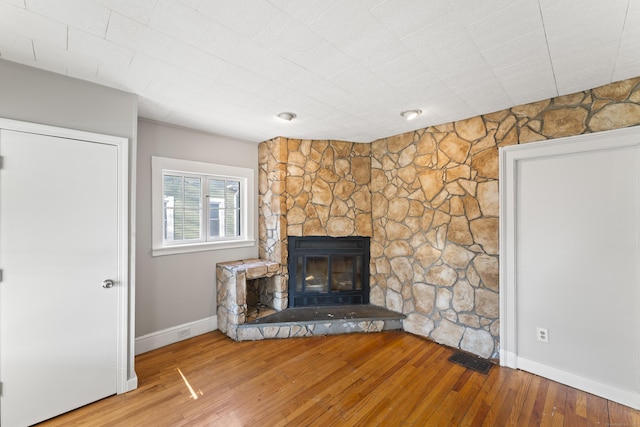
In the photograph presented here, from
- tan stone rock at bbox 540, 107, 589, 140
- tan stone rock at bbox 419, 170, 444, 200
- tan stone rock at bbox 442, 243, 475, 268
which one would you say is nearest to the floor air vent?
tan stone rock at bbox 442, 243, 475, 268

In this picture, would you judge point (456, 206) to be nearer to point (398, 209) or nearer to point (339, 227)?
point (398, 209)

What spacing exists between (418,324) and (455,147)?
2108 mm

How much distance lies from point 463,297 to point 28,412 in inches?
145

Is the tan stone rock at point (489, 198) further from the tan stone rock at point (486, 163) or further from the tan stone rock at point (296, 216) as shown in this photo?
the tan stone rock at point (296, 216)

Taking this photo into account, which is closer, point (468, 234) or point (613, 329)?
point (613, 329)

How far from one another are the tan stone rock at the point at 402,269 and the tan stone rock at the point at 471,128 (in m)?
1.58

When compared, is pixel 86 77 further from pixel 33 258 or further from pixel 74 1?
pixel 33 258

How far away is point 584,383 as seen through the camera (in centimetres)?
221

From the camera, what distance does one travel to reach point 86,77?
1.96 meters

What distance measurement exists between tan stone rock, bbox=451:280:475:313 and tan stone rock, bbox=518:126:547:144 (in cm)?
150

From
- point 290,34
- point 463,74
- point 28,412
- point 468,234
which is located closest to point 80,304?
point 28,412

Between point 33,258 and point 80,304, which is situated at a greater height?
point 33,258

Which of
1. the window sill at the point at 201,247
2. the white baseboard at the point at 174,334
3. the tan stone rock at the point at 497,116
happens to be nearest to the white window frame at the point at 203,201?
the window sill at the point at 201,247

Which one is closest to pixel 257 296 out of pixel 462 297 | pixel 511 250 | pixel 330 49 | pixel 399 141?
pixel 462 297
